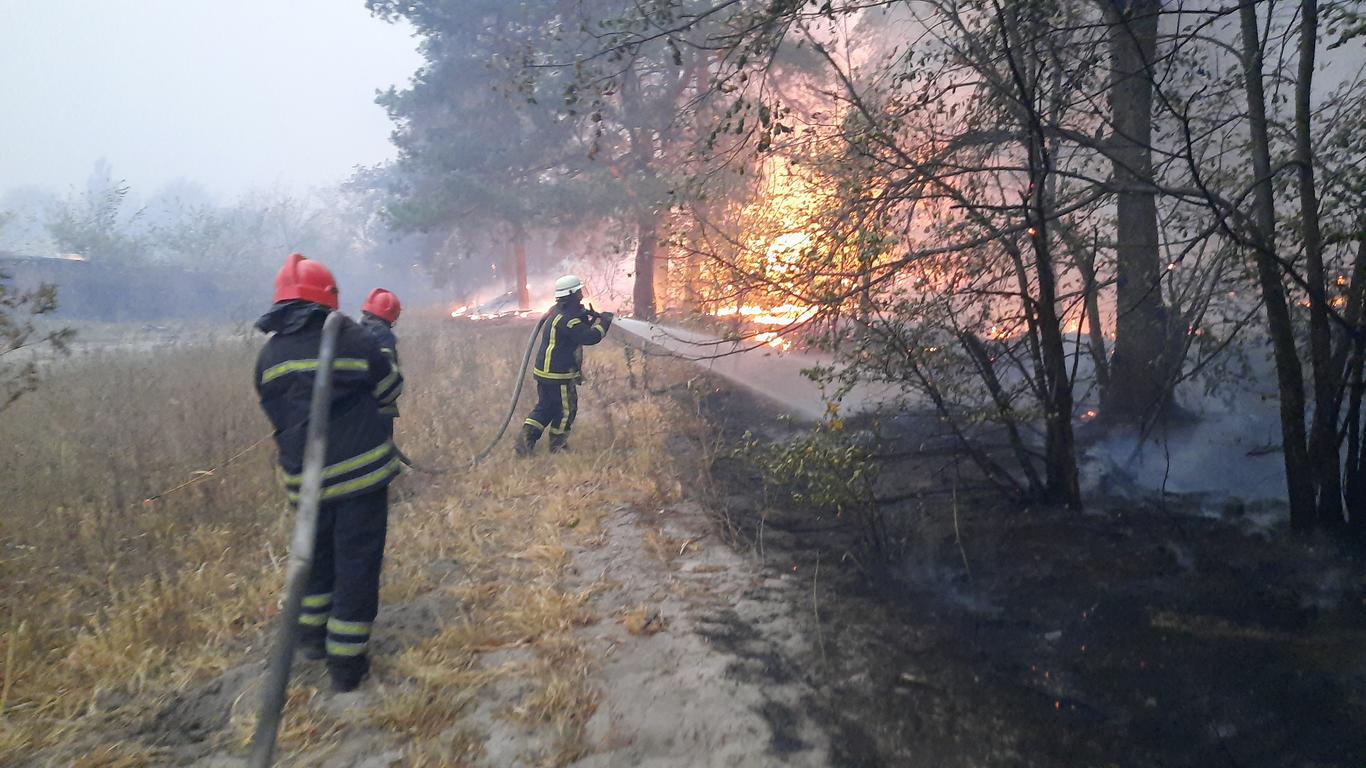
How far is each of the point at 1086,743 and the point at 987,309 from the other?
9.93ft

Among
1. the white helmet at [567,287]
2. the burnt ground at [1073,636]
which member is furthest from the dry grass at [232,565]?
the white helmet at [567,287]

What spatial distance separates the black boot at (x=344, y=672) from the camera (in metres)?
3.48

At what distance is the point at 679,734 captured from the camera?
3070mm

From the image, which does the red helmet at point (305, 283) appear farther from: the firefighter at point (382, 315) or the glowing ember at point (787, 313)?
the glowing ember at point (787, 313)

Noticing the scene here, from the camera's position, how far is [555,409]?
7.64 metres

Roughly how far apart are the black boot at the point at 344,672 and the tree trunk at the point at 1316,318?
4.79m

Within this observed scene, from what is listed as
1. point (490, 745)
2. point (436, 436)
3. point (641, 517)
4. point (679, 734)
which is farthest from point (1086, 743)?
point (436, 436)

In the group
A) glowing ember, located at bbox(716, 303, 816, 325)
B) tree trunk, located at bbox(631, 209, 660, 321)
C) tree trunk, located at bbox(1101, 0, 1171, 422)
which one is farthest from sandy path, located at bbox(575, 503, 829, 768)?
tree trunk, located at bbox(631, 209, 660, 321)

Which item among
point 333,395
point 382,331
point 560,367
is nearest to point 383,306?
point 382,331

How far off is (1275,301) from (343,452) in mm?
4510

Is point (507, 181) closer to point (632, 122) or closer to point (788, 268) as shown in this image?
point (632, 122)

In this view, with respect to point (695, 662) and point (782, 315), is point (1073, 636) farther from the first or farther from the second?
point (782, 315)

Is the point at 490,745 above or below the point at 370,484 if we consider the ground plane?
below

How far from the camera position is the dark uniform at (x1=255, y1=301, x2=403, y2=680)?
349 centimetres
